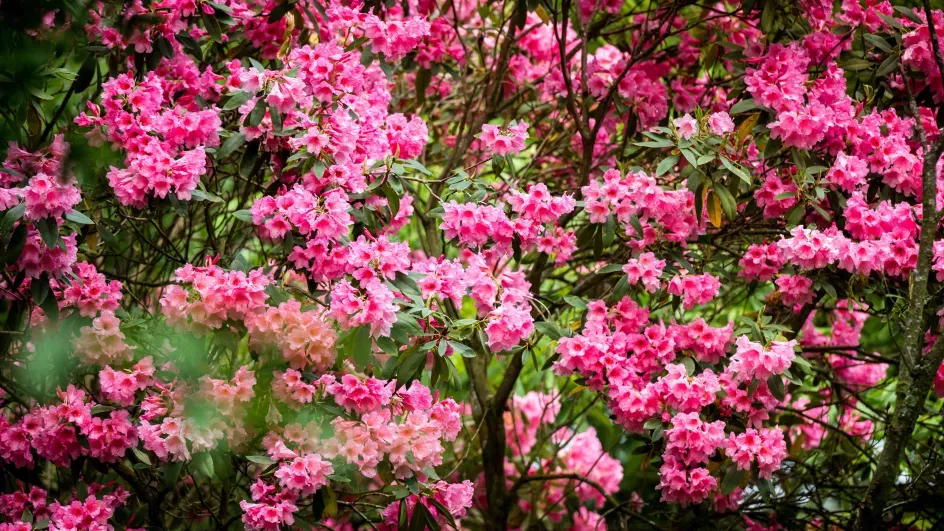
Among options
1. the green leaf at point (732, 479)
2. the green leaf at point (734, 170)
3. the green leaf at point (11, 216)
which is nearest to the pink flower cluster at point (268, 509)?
the green leaf at point (11, 216)

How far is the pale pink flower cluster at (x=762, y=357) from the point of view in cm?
236

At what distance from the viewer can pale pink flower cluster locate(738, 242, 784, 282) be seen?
2.66 meters

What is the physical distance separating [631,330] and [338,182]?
851mm

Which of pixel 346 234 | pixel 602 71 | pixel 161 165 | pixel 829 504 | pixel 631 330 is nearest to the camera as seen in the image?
pixel 161 165

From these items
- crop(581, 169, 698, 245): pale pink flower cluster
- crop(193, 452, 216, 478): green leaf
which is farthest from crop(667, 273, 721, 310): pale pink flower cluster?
crop(193, 452, 216, 478): green leaf

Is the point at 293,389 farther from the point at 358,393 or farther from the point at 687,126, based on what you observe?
the point at 687,126

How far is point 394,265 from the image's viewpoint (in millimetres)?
2299

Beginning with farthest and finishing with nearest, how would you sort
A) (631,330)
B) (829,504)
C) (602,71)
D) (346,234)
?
(829,504)
(602,71)
(631,330)
(346,234)

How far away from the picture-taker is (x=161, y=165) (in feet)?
7.48

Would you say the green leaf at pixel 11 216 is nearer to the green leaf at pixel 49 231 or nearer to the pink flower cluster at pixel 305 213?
the green leaf at pixel 49 231

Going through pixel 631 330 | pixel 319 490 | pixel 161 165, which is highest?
pixel 631 330

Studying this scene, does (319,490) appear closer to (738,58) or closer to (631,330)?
(631,330)

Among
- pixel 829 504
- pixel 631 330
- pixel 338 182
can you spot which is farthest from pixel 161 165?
pixel 829 504

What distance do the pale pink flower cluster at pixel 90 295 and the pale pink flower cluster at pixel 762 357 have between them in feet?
4.79
